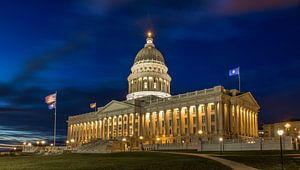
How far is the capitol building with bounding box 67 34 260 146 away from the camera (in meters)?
97.2

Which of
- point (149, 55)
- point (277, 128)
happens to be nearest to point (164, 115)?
point (149, 55)

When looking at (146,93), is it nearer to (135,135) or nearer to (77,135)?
(135,135)

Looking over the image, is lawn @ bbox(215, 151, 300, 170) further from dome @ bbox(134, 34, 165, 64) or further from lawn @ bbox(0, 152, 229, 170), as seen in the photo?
dome @ bbox(134, 34, 165, 64)

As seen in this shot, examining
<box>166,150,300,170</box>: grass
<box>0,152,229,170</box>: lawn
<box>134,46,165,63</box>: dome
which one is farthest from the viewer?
<box>134,46,165,63</box>: dome

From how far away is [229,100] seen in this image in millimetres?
99438

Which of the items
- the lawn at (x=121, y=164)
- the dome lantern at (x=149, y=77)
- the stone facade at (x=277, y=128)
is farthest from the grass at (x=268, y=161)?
the stone facade at (x=277, y=128)

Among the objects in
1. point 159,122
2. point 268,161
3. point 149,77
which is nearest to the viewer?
point 268,161

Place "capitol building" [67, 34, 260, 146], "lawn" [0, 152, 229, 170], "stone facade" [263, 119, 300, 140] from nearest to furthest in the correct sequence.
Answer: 1. "lawn" [0, 152, 229, 170]
2. "capitol building" [67, 34, 260, 146]
3. "stone facade" [263, 119, 300, 140]

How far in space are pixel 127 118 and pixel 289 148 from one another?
241ft

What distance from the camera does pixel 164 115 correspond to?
112 metres

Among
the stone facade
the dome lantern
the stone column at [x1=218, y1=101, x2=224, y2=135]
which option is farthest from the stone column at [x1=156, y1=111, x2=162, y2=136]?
the stone facade

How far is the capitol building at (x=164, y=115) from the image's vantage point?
9719 cm

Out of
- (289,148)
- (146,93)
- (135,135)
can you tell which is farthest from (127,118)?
(289,148)

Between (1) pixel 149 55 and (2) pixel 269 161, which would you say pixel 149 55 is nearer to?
(1) pixel 149 55
